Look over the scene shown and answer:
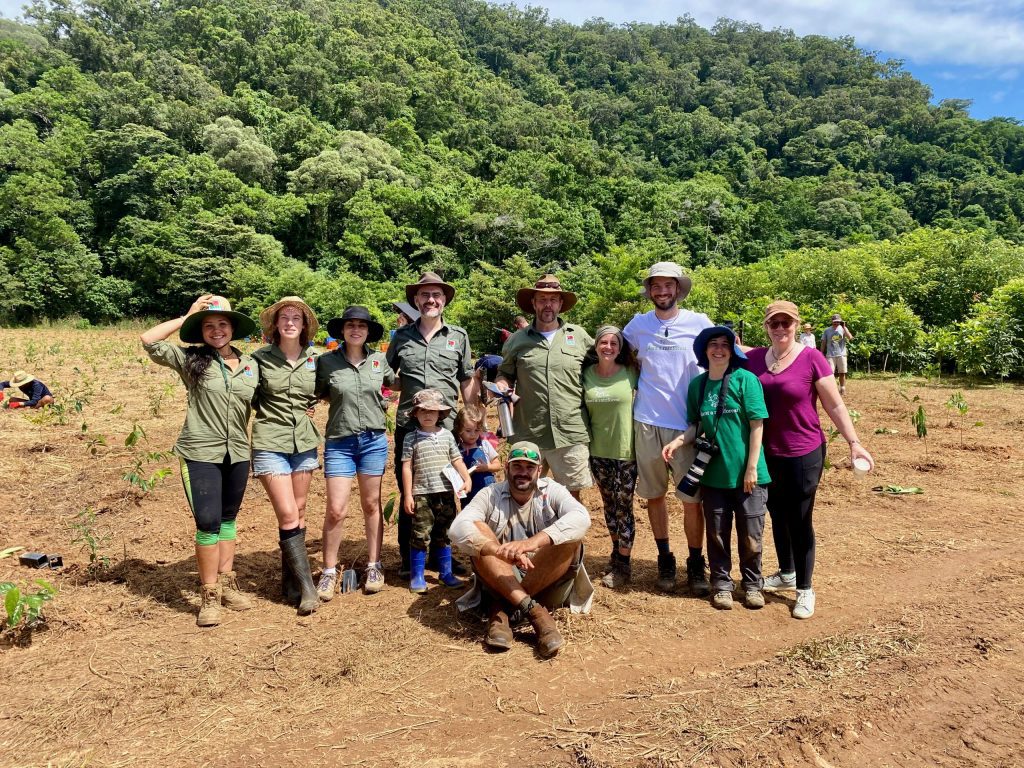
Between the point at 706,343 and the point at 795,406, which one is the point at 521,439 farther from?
the point at 795,406

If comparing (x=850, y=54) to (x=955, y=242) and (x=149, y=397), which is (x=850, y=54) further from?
(x=149, y=397)

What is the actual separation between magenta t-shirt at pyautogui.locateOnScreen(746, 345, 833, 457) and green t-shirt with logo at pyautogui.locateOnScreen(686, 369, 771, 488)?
0.22ft

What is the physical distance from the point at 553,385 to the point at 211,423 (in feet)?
6.38

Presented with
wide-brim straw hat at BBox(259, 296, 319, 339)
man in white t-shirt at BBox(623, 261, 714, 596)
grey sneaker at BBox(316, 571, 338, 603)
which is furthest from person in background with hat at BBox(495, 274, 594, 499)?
grey sneaker at BBox(316, 571, 338, 603)

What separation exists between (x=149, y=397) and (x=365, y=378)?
27.8 ft

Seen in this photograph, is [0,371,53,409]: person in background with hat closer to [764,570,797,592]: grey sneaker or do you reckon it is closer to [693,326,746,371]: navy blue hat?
[693,326,746,371]: navy blue hat

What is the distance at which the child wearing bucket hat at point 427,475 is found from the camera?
12.4 feet

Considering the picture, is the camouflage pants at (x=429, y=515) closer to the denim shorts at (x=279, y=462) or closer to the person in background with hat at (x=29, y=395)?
the denim shorts at (x=279, y=462)

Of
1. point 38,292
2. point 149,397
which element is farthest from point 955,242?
point 38,292

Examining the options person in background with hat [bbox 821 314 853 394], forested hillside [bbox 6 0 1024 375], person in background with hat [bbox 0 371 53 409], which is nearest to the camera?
person in background with hat [bbox 0 371 53 409]

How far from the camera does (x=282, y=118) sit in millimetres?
44781

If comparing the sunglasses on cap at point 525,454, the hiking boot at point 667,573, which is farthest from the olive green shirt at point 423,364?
the hiking boot at point 667,573

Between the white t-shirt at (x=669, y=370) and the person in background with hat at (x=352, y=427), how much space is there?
5.18ft

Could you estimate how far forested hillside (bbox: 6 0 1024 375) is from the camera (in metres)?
18.1
